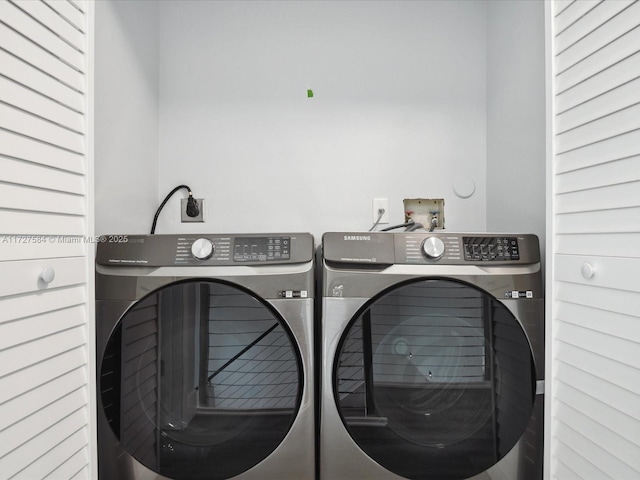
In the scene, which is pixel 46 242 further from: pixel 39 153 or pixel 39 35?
pixel 39 35

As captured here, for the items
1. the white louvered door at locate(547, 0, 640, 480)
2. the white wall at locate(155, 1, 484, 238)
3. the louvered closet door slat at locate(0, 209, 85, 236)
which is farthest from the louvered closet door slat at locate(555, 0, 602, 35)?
the louvered closet door slat at locate(0, 209, 85, 236)

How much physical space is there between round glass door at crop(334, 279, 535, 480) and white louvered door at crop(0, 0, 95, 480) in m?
0.66

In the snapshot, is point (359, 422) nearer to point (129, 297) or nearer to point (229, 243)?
point (229, 243)

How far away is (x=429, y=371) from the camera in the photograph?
105 centimetres

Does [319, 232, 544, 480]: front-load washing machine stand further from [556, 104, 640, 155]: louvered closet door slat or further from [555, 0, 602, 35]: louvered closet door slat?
[555, 0, 602, 35]: louvered closet door slat

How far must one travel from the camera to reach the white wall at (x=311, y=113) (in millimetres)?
1644

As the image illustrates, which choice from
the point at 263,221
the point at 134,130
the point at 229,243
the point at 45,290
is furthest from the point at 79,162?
the point at 263,221

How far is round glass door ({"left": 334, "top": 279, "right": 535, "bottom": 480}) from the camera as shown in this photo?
104 centimetres

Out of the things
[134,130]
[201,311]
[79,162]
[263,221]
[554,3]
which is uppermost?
[554,3]

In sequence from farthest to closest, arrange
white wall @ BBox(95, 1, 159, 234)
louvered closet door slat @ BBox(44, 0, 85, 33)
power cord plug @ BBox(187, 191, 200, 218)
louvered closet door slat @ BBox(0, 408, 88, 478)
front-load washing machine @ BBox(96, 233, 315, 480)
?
power cord plug @ BBox(187, 191, 200, 218) < white wall @ BBox(95, 1, 159, 234) < front-load washing machine @ BBox(96, 233, 315, 480) < louvered closet door slat @ BBox(44, 0, 85, 33) < louvered closet door slat @ BBox(0, 408, 88, 478)

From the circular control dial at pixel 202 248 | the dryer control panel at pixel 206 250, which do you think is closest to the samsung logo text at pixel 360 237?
the dryer control panel at pixel 206 250

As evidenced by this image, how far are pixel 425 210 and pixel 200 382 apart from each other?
1.14 metres

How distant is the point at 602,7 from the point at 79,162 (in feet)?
4.03

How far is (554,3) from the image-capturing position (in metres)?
0.95
